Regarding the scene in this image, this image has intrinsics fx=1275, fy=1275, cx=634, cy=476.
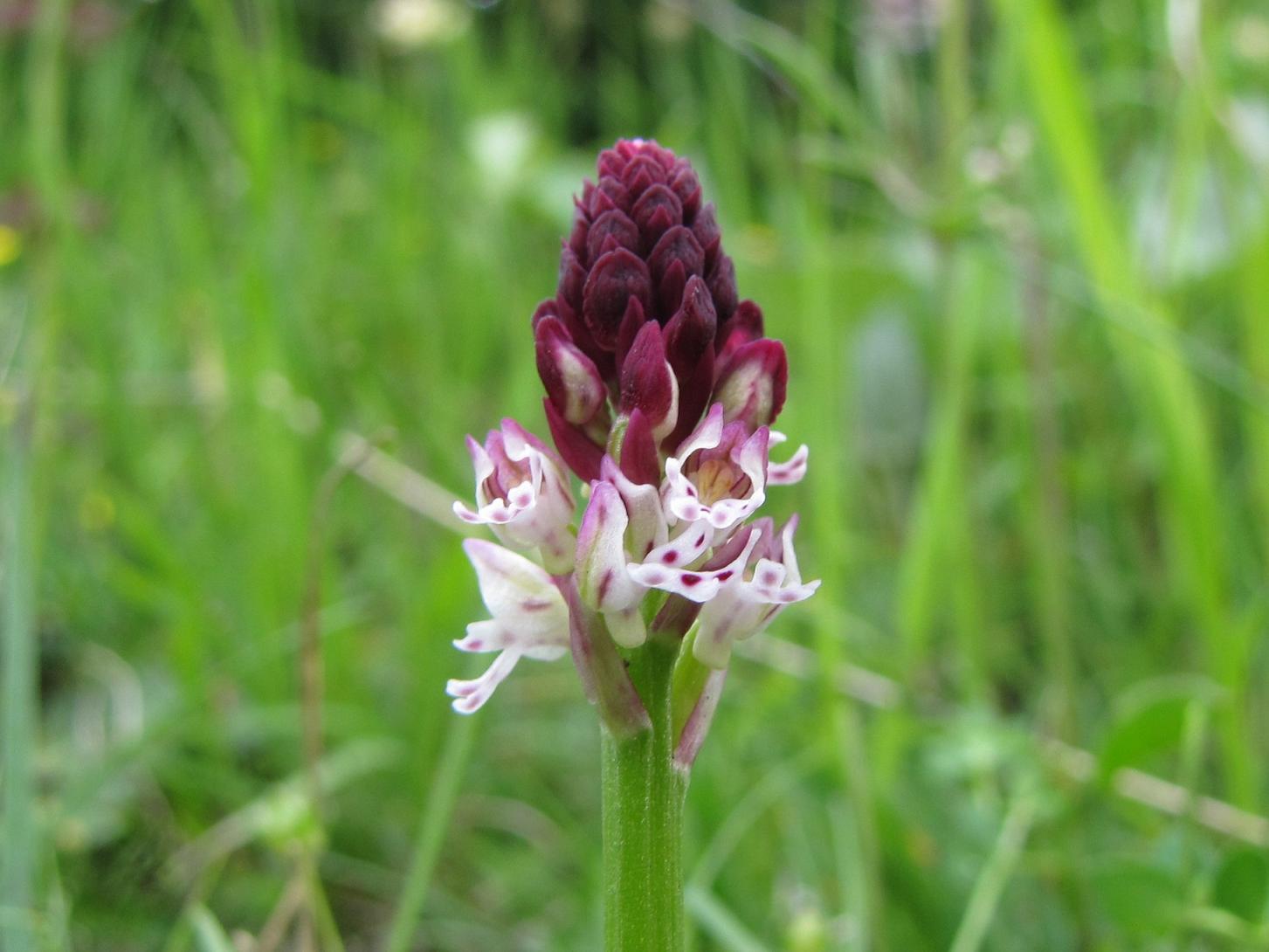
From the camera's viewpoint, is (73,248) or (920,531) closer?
(920,531)

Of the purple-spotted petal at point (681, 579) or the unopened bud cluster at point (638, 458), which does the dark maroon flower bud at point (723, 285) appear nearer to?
the unopened bud cluster at point (638, 458)

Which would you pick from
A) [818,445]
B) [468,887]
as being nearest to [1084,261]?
[818,445]

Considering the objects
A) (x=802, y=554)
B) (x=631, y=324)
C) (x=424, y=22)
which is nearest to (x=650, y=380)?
(x=631, y=324)

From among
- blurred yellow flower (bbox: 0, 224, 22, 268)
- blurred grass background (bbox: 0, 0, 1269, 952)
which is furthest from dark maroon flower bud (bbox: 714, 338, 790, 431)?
blurred yellow flower (bbox: 0, 224, 22, 268)

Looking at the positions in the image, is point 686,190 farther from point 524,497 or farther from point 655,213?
point 524,497

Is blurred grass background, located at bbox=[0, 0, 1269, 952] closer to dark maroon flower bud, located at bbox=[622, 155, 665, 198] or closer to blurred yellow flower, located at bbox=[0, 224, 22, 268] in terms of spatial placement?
blurred yellow flower, located at bbox=[0, 224, 22, 268]

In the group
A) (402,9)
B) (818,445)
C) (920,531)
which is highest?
(402,9)

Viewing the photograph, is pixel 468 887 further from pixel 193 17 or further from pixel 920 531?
pixel 193 17

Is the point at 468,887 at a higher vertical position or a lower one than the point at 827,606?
lower

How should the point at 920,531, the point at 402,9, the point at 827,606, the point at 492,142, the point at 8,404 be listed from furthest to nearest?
the point at 402,9 → the point at 492,142 → the point at 8,404 → the point at 920,531 → the point at 827,606

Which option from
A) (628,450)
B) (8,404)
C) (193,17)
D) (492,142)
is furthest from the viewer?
(193,17)
